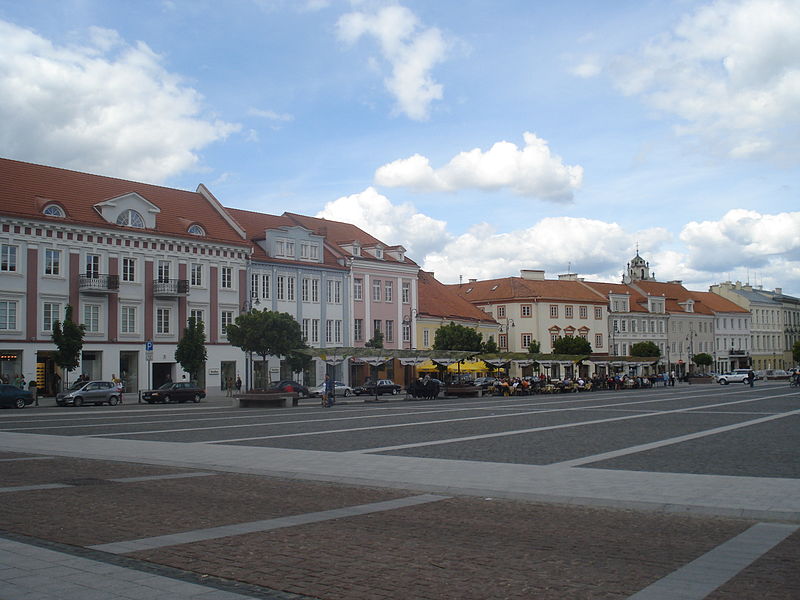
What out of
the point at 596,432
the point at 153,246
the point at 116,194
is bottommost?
the point at 596,432

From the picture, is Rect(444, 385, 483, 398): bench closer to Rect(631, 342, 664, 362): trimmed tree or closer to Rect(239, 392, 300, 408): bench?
Rect(239, 392, 300, 408): bench

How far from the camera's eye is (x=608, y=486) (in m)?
12.3

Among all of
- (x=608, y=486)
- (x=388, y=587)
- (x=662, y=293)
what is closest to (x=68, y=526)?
(x=388, y=587)

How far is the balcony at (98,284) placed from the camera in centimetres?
5119

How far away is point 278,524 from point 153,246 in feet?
160

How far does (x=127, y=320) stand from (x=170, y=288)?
352 centimetres

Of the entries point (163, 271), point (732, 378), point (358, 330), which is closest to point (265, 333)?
point (163, 271)

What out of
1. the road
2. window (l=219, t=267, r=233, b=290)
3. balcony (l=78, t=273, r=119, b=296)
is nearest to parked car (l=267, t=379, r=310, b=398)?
window (l=219, t=267, r=233, b=290)

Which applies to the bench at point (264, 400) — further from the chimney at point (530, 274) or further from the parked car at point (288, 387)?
the chimney at point (530, 274)

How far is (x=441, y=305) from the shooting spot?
8294 cm

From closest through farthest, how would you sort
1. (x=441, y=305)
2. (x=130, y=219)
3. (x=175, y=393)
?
(x=175, y=393) → (x=130, y=219) → (x=441, y=305)

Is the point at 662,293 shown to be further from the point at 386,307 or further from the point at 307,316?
the point at 307,316

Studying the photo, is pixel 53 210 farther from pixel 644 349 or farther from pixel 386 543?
pixel 644 349

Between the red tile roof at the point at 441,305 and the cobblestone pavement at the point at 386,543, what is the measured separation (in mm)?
65123
